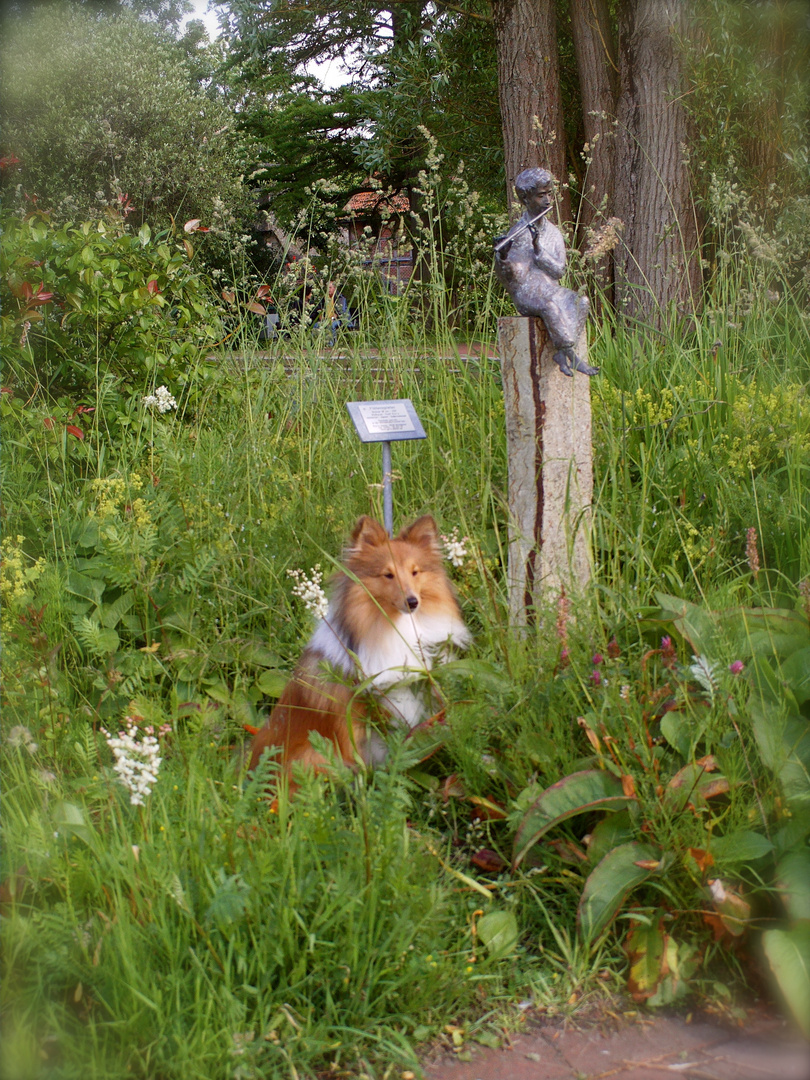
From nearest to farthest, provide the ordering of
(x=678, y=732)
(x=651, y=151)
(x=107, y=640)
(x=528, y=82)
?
(x=678, y=732)
(x=107, y=640)
(x=651, y=151)
(x=528, y=82)

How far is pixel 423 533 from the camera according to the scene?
3.00m

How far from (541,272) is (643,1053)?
2.33 meters

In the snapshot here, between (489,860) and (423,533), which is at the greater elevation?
(423,533)

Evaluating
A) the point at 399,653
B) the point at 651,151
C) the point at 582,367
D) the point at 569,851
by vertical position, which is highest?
the point at 651,151

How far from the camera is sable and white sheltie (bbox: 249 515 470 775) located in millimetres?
2758

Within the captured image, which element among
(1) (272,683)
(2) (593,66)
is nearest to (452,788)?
(1) (272,683)

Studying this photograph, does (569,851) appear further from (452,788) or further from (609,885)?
(452,788)

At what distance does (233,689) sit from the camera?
345 cm

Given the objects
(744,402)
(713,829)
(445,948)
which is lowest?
(445,948)

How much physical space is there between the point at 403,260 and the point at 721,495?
3146 mm

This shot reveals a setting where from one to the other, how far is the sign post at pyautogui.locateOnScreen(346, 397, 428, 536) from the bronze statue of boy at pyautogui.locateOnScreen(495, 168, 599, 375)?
0.58 meters

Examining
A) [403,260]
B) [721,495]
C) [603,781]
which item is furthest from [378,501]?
[403,260]

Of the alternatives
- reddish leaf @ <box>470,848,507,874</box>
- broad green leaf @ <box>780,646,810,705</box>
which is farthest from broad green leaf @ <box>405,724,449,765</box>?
broad green leaf @ <box>780,646,810,705</box>

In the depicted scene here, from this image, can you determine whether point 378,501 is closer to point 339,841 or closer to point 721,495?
point 721,495
